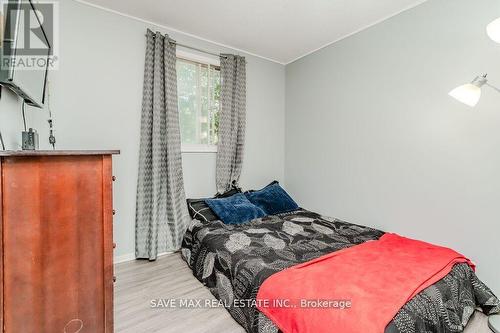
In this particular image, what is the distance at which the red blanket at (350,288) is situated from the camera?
3.87ft

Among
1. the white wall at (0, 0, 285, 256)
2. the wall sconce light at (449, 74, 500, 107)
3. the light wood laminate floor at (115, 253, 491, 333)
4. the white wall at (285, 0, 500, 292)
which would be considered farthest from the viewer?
the white wall at (0, 0, 285, 256)

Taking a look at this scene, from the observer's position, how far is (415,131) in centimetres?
230

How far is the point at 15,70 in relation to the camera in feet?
3.61

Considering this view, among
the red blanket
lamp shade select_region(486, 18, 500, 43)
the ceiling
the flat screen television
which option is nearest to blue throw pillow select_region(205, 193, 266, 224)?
the red blanket

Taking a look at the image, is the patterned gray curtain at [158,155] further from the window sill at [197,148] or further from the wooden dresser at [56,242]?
the wooden dresser at [56,242]

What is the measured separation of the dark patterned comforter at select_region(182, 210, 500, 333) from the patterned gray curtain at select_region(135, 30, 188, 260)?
314 millimetres

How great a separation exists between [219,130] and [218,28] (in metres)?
1.16

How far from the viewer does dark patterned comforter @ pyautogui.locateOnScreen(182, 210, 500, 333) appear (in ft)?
4.47

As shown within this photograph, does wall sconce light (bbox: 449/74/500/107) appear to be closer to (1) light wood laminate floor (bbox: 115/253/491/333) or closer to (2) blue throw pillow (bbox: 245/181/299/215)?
(1) light wood laminate floor (bbox: 115/253/491/333)

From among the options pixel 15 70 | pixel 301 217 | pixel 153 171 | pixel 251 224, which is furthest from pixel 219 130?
pixel 15 70


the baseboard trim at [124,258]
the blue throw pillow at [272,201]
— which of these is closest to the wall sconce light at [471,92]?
the blue throw pillow at [272,201]

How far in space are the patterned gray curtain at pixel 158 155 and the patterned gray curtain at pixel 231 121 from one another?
61 cm

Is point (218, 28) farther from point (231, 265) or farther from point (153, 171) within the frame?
point (231, 265)

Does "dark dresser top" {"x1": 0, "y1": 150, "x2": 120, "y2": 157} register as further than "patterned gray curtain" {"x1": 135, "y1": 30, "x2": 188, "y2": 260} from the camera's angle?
No
